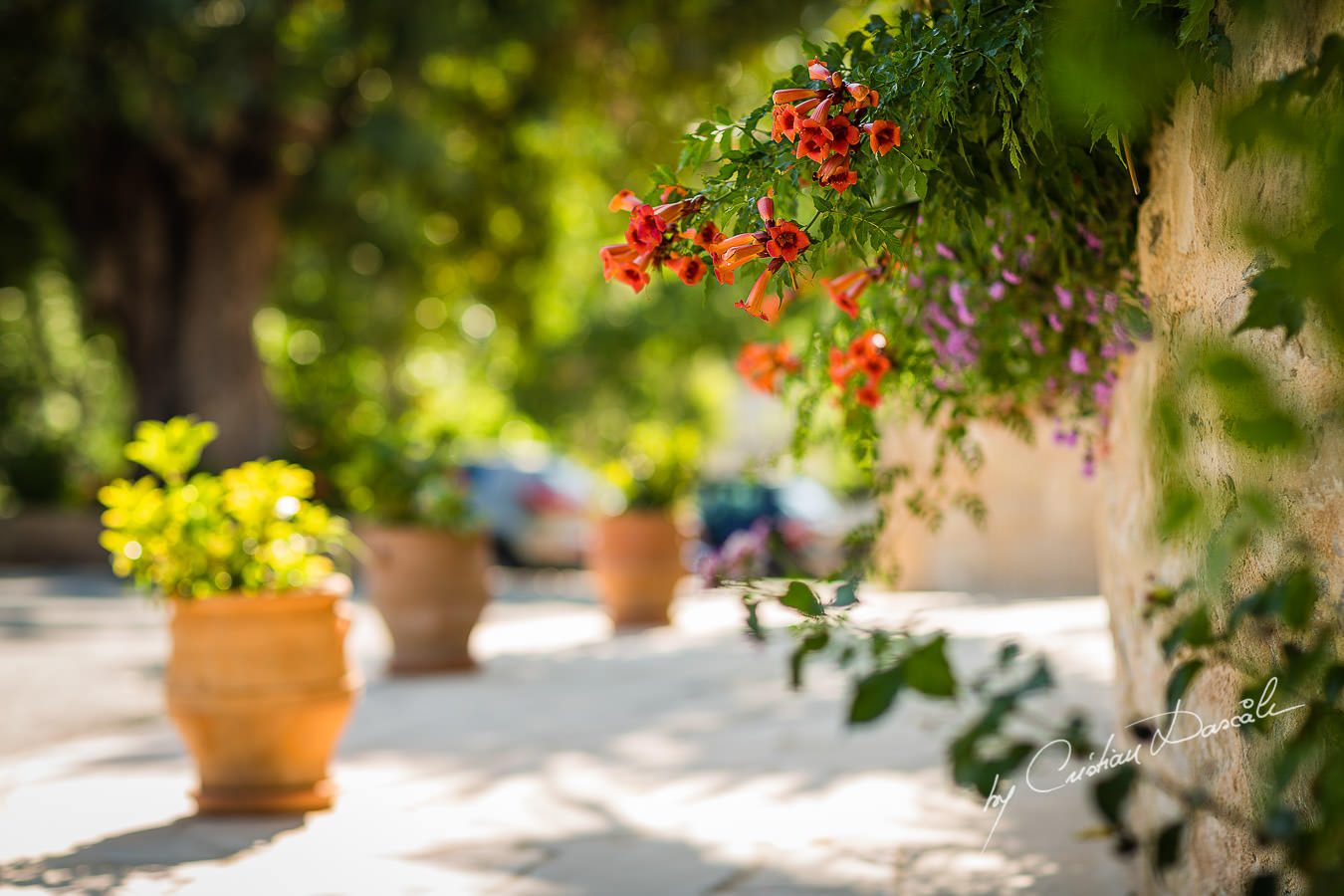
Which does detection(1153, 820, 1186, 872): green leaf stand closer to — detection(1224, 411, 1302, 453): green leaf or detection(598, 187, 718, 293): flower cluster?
detection(1224, 411, 1302, 453): green leaf

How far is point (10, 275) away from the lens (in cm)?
1588

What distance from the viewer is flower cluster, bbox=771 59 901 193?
200 cm

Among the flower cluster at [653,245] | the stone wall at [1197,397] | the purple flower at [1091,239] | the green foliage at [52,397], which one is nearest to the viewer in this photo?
the stone wall at [1197,397]

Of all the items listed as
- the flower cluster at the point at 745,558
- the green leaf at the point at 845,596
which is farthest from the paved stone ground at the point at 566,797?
the green leaf at the point at 845,596

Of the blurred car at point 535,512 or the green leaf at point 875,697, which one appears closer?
the green leaf at point 875,697

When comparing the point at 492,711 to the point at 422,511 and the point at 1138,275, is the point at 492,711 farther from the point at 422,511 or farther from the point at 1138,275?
the point at 1138,275

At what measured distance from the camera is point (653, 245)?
7.34ft

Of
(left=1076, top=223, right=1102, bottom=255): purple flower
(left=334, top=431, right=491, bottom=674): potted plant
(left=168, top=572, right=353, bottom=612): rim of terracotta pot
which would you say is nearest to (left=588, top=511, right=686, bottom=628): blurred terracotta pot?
(left=334, top=431, right=491, bottom=674): potted plant

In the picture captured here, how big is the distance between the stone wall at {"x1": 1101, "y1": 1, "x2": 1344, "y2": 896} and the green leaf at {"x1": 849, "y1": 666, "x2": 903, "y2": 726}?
1.54 feet

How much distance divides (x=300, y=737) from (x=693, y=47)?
9186 mm

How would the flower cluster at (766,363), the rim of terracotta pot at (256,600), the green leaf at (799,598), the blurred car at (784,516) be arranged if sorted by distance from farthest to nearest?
the blurred car at (784,516) < the rim of terracotta pot at (256,600) < the flower cluster at (766,363) < the green leaf at (799,598)

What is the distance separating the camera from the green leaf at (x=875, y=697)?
1.34 metres

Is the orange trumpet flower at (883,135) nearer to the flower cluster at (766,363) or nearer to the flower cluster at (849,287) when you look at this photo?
the flower cluster at (849,287)

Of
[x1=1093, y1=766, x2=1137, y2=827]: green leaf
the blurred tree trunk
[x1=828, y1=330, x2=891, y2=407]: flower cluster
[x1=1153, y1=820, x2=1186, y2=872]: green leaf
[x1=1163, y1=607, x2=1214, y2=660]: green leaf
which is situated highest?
the blurred tree trunk
